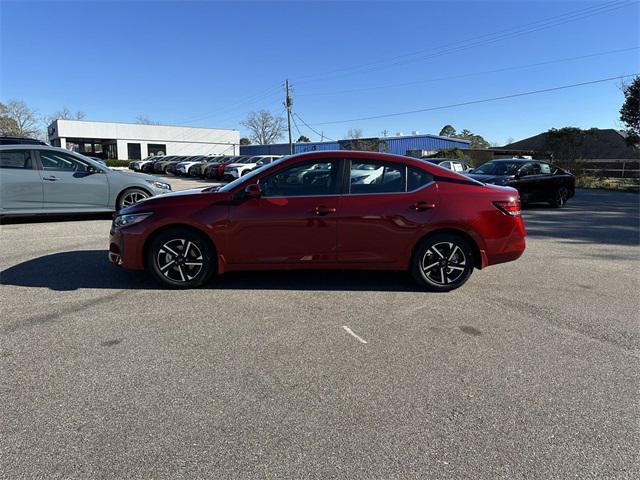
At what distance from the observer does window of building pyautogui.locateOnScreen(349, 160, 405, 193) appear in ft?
16.6

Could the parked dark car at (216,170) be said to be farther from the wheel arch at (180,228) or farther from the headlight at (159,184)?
the wheel arch at (180,228)

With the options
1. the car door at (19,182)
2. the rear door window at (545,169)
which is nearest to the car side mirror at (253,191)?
the car door at (19,182)

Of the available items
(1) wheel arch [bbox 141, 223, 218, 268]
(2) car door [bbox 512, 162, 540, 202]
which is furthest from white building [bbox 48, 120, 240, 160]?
(1) wheel arch [bbox 141, 223, 218, 268]

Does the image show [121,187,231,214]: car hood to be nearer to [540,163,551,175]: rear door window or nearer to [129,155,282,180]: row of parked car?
[540,163,551,175]: rear door window

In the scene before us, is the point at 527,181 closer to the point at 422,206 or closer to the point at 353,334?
the point at 422,206

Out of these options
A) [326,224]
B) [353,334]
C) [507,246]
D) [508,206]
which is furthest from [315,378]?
[508,206]

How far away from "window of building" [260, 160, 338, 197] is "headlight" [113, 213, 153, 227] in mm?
1372

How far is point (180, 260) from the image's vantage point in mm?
4988

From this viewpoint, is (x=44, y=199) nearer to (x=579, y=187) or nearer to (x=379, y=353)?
(x=379, y=353)

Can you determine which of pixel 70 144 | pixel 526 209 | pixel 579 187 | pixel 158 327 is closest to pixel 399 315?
pixel 158 327

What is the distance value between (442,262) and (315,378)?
8.37 feet

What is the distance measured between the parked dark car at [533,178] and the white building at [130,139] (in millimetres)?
57646

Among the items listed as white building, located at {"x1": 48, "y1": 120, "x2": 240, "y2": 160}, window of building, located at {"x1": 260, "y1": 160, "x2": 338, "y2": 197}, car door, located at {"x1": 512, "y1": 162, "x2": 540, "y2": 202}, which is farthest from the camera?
white building, located at {"x1": 48, "y1": 120, "x2": 240, "y2": 160}

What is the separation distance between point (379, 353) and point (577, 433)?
1.44 metres
